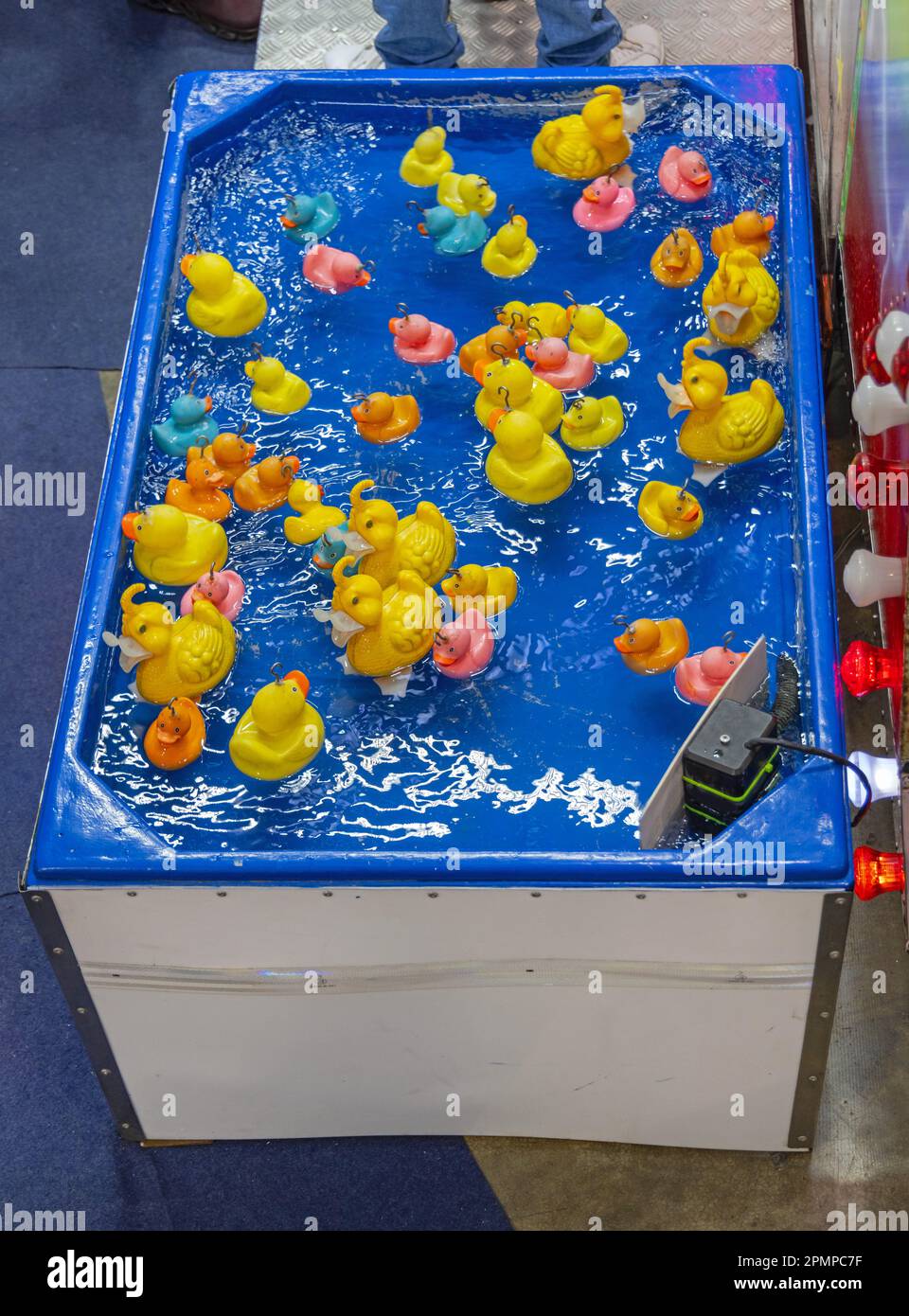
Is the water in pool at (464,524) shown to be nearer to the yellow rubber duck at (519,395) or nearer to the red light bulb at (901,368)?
the yellow rubber duck at (519,395)

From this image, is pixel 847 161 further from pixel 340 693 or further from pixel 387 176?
pixel 340 693

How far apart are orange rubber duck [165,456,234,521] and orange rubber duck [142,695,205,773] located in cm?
40

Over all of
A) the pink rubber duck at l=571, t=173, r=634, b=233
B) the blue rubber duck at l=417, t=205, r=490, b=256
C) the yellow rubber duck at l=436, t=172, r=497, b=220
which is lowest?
the blue rubber duck at l=417, t=205, r=490, b=256

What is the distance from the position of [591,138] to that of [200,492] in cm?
108

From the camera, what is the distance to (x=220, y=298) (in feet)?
9.92

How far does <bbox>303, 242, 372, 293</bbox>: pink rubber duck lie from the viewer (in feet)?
10.2

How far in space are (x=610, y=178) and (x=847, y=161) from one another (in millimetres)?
438

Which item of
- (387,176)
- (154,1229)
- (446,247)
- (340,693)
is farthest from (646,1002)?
(387,176)

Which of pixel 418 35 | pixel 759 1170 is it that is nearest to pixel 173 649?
pixel 759 1170

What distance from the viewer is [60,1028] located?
2742mm

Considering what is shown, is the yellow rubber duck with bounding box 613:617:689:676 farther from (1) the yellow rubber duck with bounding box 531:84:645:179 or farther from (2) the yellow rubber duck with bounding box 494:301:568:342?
(1) the yellow rubber duck with bounding box 531:84:645:179

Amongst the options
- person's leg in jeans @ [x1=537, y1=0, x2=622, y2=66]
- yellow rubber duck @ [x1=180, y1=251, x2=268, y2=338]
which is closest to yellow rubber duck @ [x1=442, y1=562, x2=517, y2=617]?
yellow rubber duck @ [x1=180, y1=251, x2=268, y2=338]

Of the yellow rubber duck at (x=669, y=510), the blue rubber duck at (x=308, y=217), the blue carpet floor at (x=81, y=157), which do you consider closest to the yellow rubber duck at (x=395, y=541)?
the yellow rubber duck at (x=669, y=510)

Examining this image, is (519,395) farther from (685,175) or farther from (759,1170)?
(759,1170)
